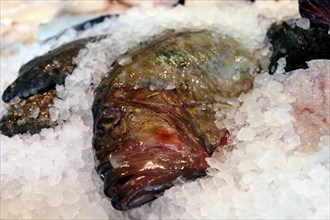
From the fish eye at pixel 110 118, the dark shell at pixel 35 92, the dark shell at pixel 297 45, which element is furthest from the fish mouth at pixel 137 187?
the dark shell at pixel 297 45

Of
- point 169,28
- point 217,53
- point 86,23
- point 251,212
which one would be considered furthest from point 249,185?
point 86,23

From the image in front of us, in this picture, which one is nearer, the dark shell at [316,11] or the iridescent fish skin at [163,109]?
the iridescent fish skin at [163,109]

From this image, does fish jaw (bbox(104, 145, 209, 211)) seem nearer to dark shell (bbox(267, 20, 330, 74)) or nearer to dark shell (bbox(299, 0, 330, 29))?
dark shell (bbox(267, 20, 330, 74))

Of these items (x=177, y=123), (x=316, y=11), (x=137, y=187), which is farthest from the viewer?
(x=316, y=11)

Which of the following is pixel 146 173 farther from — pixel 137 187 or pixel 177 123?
pixel 177 123

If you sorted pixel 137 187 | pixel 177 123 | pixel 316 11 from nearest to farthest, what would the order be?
pixel 137 187
pixel 177 123
pixel 316 11

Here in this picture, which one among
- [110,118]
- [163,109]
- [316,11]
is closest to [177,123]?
[163,109]

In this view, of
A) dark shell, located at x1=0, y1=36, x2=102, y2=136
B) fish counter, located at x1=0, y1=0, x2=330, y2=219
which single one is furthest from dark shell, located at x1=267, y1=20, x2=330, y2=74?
dark shell, located at x1=0, y1=36, x2=102, y2=136

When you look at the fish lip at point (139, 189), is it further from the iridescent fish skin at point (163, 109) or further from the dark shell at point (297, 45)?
the dark shell at point (297, 45)
